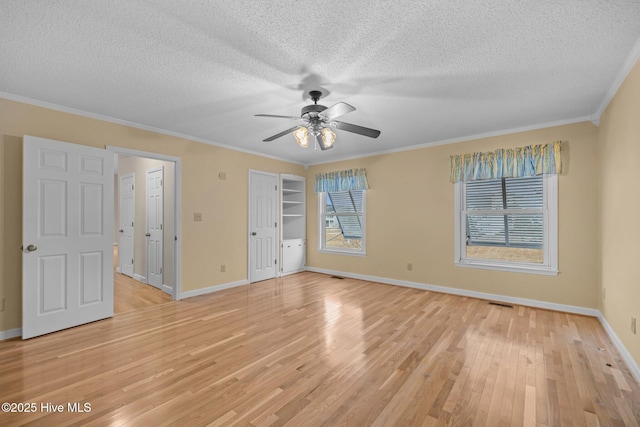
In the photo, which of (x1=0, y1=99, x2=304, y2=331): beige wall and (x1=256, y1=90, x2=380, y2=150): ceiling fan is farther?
(x1=0, y1=99, x2=304, y2=331): beige wall

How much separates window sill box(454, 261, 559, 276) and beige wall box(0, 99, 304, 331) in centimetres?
391

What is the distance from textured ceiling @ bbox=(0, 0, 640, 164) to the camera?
174 centimetres

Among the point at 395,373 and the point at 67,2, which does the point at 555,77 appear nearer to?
the point at 395,373

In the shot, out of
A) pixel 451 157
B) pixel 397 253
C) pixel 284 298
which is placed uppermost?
pixel 451 157

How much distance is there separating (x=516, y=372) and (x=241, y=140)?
4593 mm

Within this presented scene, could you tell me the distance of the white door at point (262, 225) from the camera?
536cm

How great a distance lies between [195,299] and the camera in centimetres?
425

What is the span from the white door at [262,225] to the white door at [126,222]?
100 inches

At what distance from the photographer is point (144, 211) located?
5.34m

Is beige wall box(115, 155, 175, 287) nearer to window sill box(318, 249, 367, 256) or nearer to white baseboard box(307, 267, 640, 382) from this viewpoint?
window sill box(318, 249, 367, 256)

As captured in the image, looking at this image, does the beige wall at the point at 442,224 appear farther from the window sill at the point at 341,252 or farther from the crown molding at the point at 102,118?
the crown molding at the point at 102,118

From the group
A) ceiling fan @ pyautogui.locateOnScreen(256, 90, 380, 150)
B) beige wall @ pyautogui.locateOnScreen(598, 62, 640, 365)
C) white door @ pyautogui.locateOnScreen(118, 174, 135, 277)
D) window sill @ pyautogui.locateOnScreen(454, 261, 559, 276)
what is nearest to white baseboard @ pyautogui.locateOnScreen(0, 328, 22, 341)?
white door @ pyautogui.locateOnScreen(118, 174, 135, 277)

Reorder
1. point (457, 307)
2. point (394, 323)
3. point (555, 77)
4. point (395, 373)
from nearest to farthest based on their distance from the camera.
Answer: point (395, 373)
point (555, 77)
point (394, 323)
point (457, 307)

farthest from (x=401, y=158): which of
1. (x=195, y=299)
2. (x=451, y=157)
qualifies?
(x=195, y=299)
